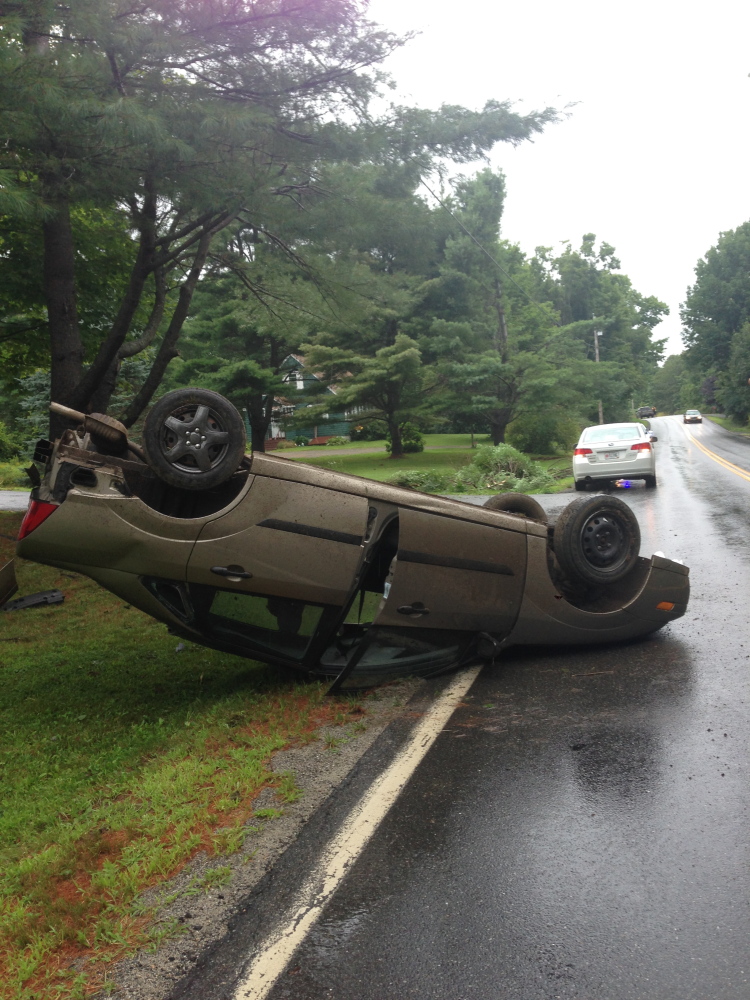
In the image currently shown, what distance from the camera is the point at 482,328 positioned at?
35.2m

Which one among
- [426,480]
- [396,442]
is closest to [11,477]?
[396,442]

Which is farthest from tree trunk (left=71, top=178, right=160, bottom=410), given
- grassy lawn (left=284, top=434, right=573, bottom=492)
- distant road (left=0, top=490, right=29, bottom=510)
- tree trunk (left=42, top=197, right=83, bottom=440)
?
grassy lawn (left=284, top=434, right=573, bottom=492)

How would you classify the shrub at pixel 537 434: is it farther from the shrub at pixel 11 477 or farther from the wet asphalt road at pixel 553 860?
the wet asphalt road at pixel 553 860

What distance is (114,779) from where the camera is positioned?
4934 millimetres

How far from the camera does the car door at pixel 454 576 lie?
225 inches

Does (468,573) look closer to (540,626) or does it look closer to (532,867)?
(540,626)

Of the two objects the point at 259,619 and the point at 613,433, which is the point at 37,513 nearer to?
the point at 259,619

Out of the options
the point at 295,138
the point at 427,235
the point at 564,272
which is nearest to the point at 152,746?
the point at 295,138

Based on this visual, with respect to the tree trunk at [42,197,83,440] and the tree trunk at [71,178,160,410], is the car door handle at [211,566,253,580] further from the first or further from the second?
the tree trunk at [42,197,83,440]

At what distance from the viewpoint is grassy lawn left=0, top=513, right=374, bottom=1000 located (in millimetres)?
3285

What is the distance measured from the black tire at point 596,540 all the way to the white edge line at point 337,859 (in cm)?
155

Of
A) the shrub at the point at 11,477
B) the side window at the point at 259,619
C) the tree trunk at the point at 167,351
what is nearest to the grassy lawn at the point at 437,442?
the shrub at the point at 11,477

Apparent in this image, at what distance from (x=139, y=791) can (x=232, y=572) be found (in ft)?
4.53

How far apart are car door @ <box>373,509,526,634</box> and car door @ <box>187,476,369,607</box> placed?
0.36 meters
